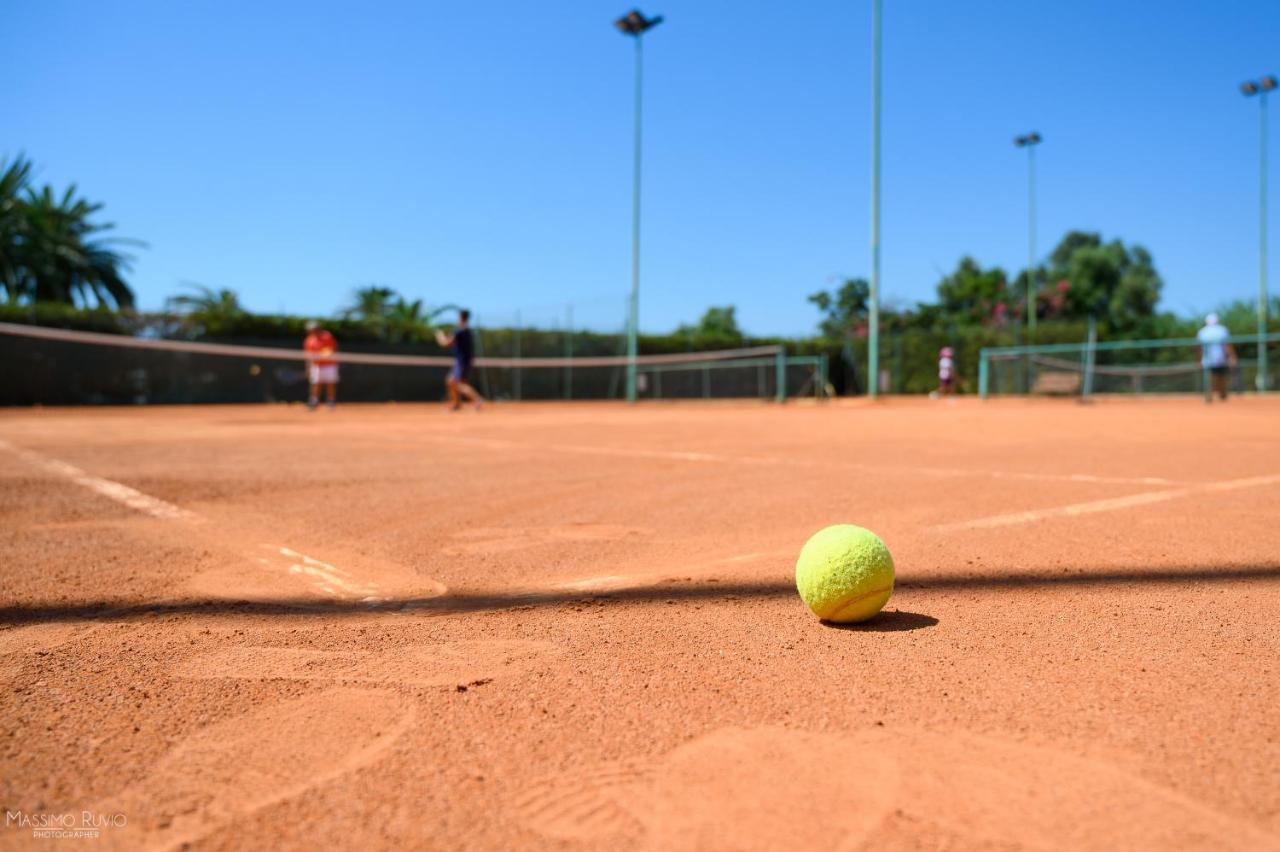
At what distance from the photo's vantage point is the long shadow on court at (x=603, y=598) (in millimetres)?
2562

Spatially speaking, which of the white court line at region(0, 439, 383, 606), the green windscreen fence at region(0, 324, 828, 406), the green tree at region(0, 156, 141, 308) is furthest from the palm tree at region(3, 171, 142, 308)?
the white court line at region(0, 439, 383, 606)

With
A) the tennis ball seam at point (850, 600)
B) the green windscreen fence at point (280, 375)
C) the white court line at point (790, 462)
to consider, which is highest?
the green windscreen fence at point (280, 375)

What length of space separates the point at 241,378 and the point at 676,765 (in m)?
23.7

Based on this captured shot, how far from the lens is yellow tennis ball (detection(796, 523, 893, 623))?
234cm

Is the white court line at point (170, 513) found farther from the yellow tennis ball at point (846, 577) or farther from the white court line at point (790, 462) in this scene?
the white court line at point (790, 462)

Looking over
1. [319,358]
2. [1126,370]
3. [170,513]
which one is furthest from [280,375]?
[1126,370]

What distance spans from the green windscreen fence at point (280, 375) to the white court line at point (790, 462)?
12105 mm

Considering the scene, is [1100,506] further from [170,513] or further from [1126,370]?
[1126,370]

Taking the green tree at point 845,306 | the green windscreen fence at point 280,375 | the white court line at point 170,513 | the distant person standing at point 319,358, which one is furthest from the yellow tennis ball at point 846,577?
the green tree at point 845,306

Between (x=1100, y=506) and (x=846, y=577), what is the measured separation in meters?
2.49

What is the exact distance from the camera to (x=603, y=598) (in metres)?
2.68

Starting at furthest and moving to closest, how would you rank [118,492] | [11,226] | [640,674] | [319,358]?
1. [11,226]
2. [319,358]
3. [118,492]
4. [640,674]

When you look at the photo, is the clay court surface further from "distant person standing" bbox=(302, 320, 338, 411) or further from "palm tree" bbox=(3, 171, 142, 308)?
"palm tree" bbox=(3, 171, 142, 308)

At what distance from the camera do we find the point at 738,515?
418 cm
